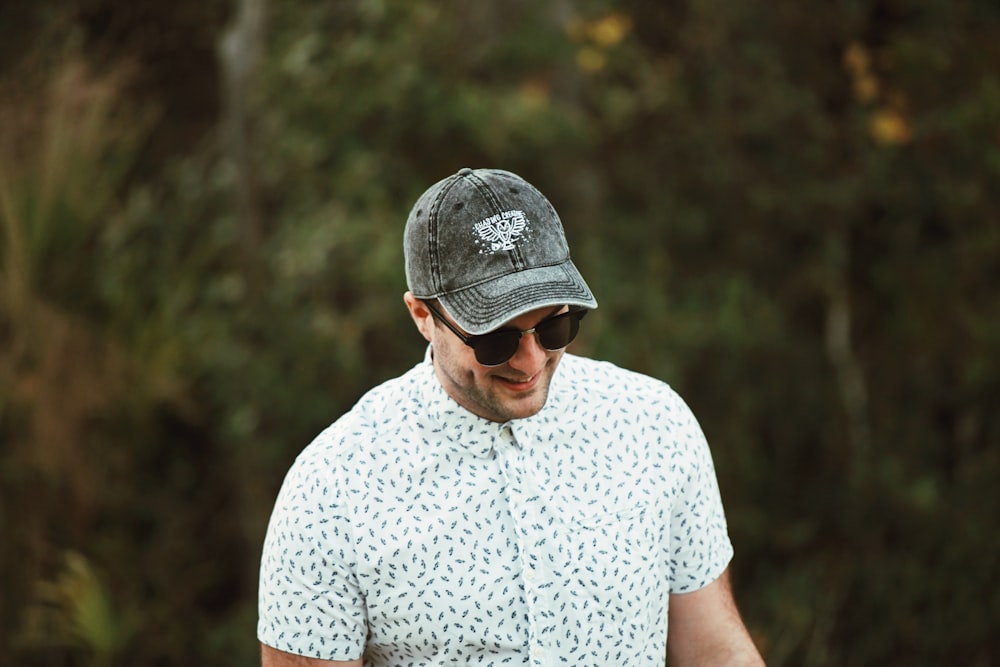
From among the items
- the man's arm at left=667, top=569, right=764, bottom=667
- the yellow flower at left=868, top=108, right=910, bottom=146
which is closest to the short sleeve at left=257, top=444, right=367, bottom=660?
the man's arm at left=667, top=569, right=764, bottom=667

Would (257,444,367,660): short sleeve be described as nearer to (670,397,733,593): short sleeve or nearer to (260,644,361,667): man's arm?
(260,644,361,667): man's arm

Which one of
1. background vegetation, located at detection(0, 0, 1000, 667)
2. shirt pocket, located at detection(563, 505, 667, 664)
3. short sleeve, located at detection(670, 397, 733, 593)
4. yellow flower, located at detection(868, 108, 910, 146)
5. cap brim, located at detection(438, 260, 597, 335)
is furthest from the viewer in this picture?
yellow flower, located at detection(868, 108, 910, 146)

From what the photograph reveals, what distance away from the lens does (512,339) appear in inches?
75.0

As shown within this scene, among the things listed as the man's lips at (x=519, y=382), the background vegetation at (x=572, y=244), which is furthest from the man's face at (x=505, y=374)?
the background vegetation at (x=572, y=244)

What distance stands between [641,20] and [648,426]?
452 centimetres

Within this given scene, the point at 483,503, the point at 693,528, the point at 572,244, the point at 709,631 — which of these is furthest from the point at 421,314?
the point at 572,244

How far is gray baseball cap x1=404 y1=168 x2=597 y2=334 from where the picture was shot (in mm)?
1896

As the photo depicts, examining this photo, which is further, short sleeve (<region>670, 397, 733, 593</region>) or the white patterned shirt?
short sleeve (<region>670, 397, 733, 593</region>)

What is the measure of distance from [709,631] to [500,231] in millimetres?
918

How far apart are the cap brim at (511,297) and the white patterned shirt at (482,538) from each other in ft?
0.75

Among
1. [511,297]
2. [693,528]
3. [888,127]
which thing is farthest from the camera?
[888,127]

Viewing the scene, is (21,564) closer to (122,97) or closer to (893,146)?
(122,97)

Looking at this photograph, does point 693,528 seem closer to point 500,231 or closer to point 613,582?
point 613,582

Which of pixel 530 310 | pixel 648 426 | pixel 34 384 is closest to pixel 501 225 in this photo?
pixel 530 310
